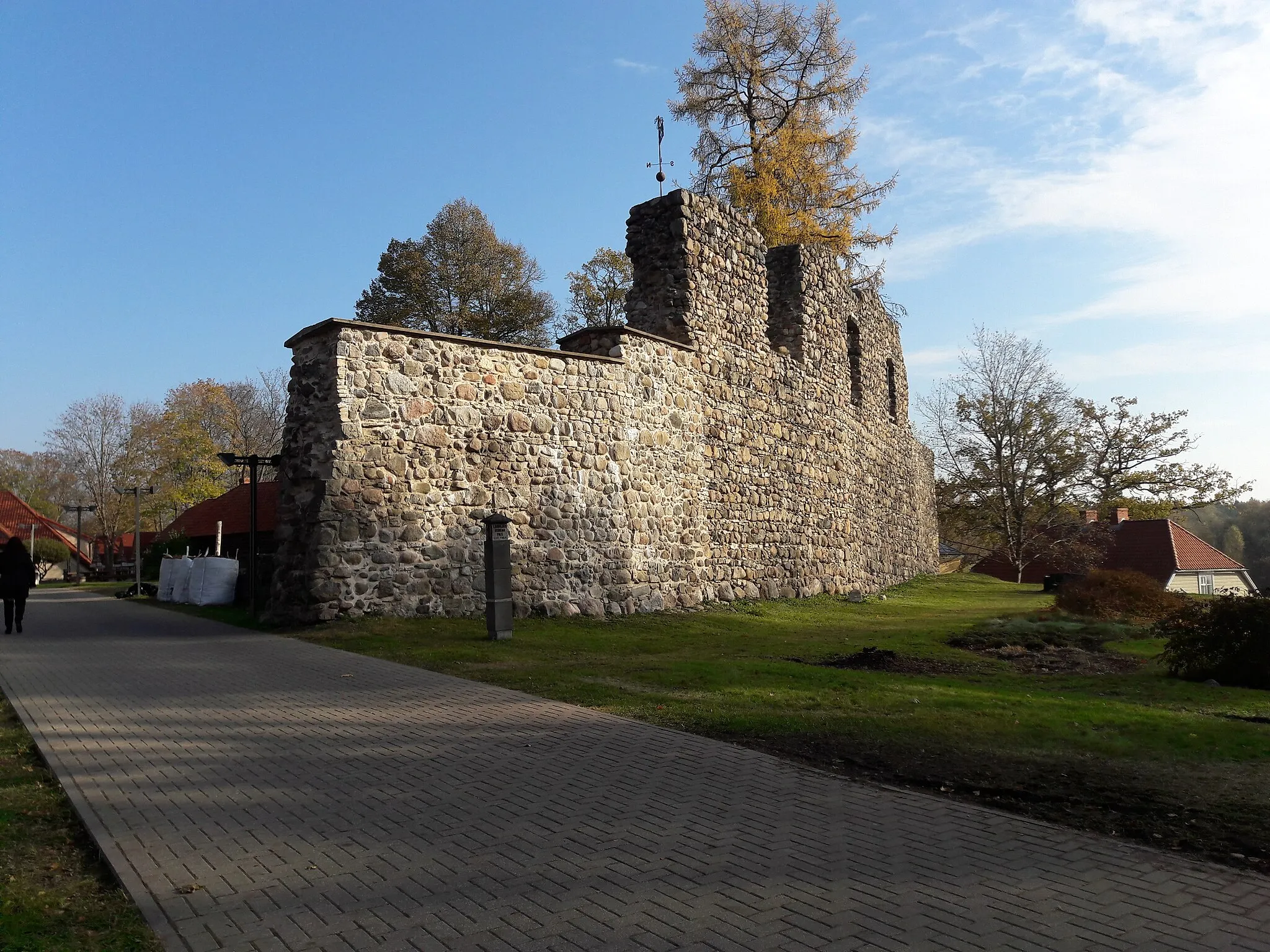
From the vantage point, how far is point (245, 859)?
13.9ft

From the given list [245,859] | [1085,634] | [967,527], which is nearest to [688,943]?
[245,859]

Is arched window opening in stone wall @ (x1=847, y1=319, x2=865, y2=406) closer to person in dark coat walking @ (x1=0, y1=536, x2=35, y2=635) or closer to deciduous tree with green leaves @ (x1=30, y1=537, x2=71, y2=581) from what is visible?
person in dark coat walking @ (x1=0, y1=536, x2=35, y2=635)

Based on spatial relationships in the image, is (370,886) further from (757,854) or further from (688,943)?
(757,854)

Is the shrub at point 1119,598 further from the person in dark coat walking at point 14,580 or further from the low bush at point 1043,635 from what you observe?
the person in dark coat walking at point 14,580

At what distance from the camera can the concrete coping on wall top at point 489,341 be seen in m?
13.1

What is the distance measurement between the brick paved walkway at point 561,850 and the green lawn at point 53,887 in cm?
11

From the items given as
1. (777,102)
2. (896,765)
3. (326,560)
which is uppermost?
(777,102)

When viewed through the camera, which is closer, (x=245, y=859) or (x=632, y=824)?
(x=245, y=859)

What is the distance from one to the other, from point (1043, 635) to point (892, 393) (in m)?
17.3

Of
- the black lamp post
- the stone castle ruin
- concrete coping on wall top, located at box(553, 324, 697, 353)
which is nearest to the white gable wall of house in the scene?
the stone castle ruin

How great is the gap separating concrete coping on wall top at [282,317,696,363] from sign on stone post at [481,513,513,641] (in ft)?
10.7

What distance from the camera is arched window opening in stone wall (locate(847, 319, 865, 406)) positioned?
2561 centimetres

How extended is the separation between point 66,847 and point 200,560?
60.2 ft

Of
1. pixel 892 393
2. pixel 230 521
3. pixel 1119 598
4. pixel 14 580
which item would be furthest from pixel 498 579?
pixel 892 393
